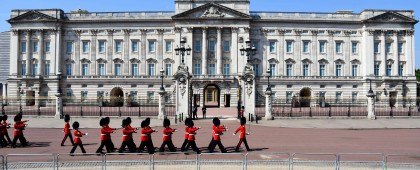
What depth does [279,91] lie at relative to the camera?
190ft

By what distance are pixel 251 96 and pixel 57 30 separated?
40948 millimetres

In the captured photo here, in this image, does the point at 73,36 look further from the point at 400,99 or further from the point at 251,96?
the point at 400,99

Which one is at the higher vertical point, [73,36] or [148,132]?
[73,36]

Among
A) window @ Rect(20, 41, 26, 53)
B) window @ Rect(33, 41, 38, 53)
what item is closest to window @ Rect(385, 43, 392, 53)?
window @ Rect(33, 41, 38, 53)

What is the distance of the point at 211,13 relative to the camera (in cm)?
5612

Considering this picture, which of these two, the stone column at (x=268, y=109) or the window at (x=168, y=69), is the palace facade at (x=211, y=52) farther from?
the stone column at (x=268, y=109)

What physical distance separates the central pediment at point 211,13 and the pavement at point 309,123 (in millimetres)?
28051

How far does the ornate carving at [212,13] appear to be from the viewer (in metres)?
56.0

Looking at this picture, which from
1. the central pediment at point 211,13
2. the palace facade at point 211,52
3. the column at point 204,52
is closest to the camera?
the central pediment at point 211,13

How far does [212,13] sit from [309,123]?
3196 cm

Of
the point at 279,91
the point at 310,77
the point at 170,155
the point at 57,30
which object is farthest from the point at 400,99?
the point at 57,30

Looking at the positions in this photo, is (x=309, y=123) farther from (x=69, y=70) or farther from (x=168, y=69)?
(x=69, y=70)

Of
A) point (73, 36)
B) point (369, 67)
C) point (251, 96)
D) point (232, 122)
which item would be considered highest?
point (73, 36)

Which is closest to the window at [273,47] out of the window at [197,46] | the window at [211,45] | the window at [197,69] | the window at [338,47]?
the window at [211,45]
